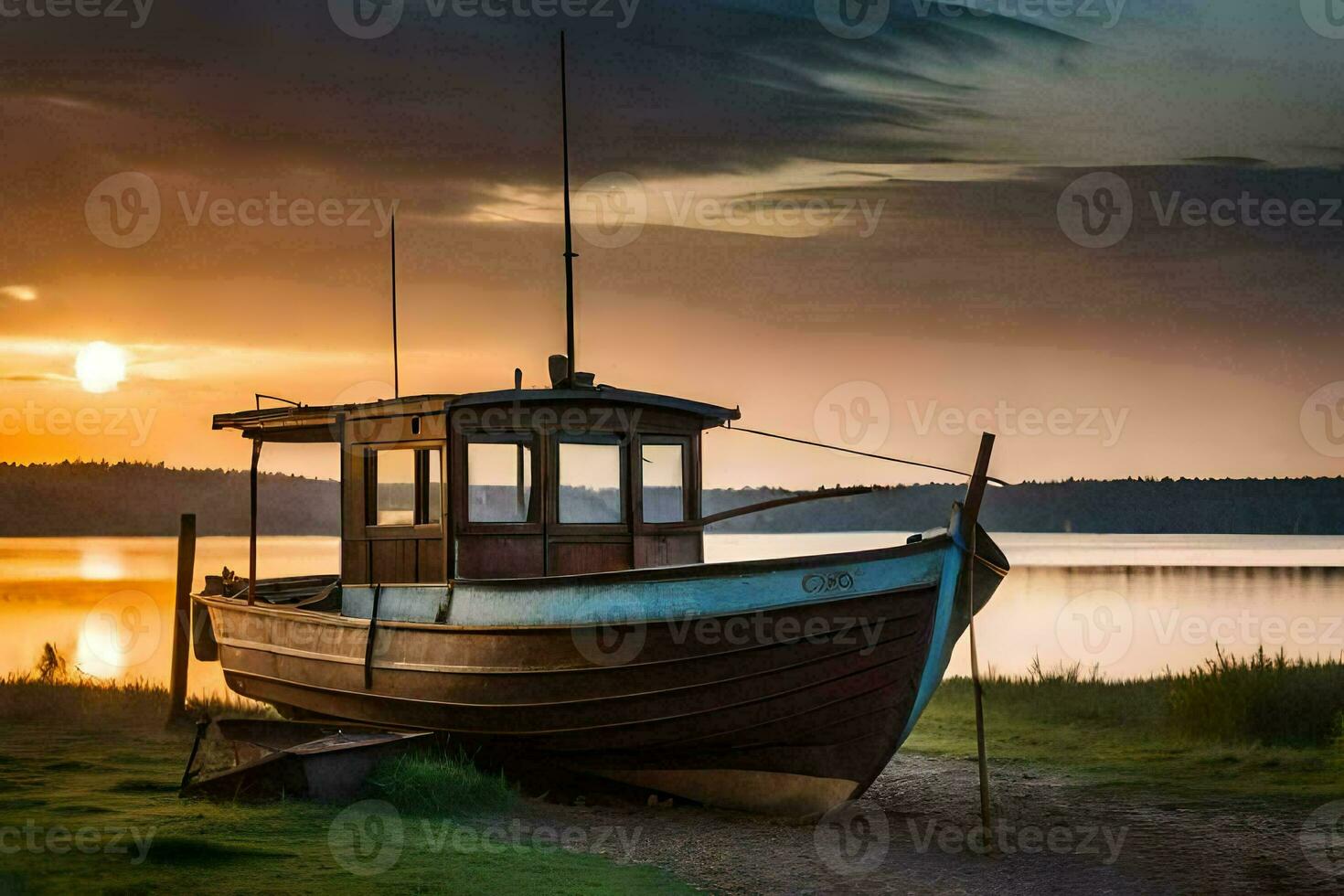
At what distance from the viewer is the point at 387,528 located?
13.1 meters

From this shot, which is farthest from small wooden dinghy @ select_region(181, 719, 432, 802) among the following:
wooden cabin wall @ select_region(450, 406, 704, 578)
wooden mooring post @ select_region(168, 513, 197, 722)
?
wooden mooring post @ select_region(168, 513, 197, 722)

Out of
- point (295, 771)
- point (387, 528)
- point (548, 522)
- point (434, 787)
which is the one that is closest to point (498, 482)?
point (548, 522)

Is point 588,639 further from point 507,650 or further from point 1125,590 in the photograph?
point 1125,590

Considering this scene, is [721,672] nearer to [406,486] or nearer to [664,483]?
[664,483]

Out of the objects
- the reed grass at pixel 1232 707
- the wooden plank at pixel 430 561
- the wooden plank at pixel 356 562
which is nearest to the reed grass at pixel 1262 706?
the reed grass at pixel 1232 707

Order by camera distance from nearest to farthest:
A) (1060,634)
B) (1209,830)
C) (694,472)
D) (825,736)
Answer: (1209,830), (825,736), (694,472), (1060,634)

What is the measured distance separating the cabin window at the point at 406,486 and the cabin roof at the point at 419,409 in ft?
1.36

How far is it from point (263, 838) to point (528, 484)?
4.44 metres

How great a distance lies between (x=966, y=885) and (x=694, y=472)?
5.35 m

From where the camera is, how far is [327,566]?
2862 inches

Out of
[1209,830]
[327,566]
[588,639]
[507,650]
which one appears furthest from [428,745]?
[327,566]

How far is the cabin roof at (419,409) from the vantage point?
12.4m

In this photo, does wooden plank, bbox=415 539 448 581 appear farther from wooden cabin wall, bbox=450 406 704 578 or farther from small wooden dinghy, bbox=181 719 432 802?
small wooden dinghy, bbox=181 719 432 802

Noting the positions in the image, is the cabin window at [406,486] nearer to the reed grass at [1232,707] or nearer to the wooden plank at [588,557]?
the wooden plank at [588,557]
